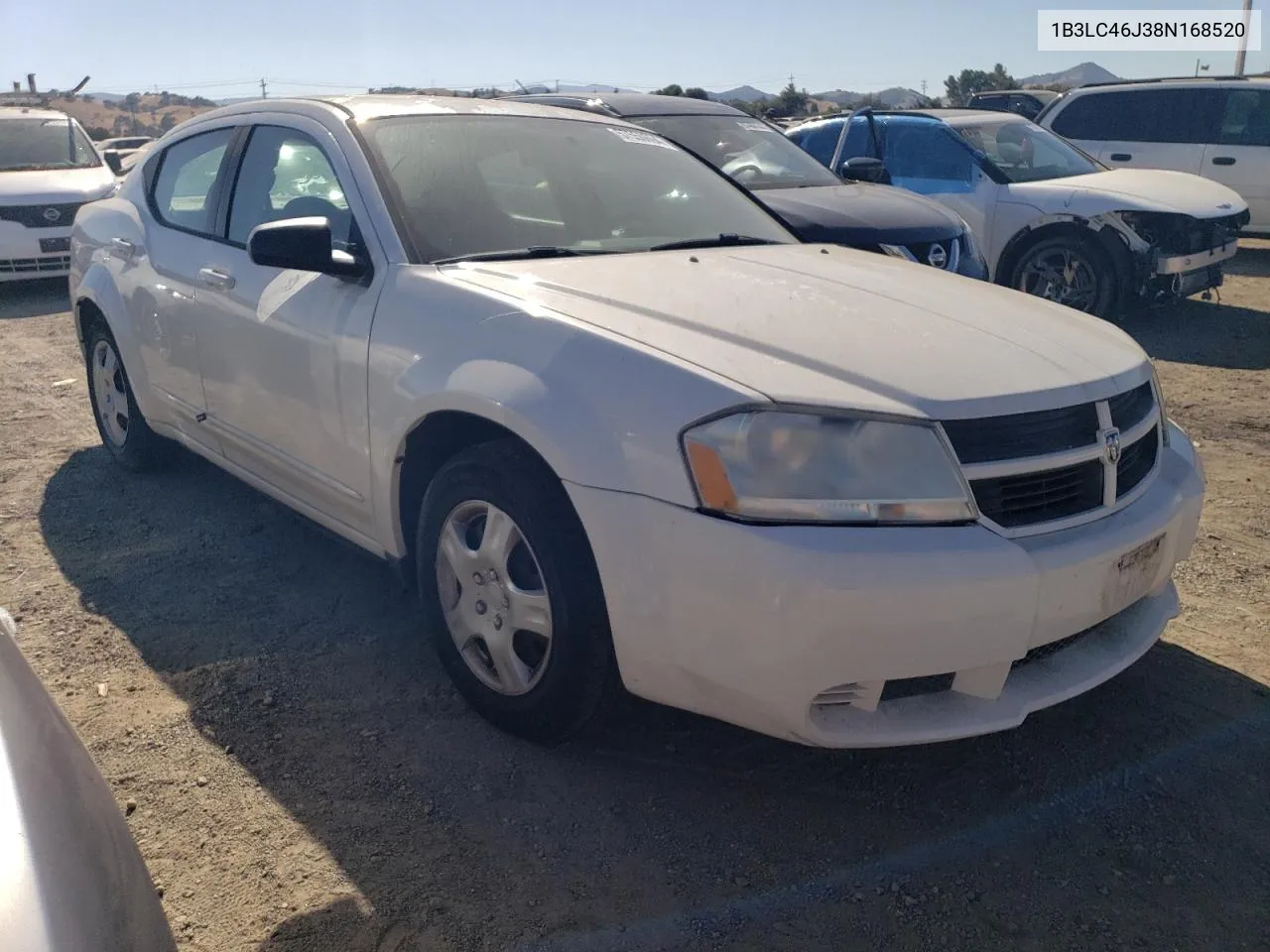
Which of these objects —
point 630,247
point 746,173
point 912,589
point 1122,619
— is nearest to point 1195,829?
point 1122,619

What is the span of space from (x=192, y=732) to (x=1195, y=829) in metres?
2.56

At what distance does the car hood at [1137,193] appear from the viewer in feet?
26.9

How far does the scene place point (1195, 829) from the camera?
8.63ft

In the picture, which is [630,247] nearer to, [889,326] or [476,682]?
[889,326]

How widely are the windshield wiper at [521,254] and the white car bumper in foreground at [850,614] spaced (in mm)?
978

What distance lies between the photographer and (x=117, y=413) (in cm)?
512

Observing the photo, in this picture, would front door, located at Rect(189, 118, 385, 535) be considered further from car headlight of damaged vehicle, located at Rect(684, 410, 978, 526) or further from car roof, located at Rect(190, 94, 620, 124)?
car headlight of damaged vehicle, located at Rect(684, 410, 978, 526)

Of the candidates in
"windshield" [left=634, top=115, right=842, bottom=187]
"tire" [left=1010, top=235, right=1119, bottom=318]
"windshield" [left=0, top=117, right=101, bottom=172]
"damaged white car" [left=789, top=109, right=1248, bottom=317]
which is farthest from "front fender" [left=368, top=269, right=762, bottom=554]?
"windshield" [left=0, top=117, right=101, bottom=172]

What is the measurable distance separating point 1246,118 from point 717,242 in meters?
10.4

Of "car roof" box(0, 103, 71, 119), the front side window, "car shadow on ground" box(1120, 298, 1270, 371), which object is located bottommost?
"car shadow on ground" box(1120, 298, 1270, 371)

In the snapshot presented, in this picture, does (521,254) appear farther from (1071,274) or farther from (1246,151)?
(1246,151)

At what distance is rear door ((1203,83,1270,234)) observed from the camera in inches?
454

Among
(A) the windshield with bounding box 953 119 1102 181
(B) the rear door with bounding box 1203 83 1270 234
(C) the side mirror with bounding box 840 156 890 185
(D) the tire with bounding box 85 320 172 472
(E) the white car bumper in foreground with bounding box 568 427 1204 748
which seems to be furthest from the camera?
(B) the rear door with bounding box 1203 83 1270 234

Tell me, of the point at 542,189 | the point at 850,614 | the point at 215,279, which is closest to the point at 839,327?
the point at 850,614
